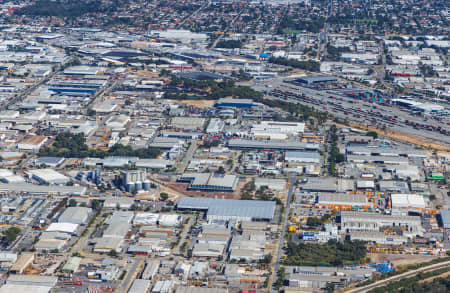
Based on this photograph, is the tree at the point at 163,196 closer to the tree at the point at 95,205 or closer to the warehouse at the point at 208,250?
the tree at the point at 95,205

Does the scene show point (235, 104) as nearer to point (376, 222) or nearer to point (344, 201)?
point (344, 201)

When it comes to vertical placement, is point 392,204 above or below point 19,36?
below

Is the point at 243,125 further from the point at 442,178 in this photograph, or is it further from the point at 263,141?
the point at 442,178

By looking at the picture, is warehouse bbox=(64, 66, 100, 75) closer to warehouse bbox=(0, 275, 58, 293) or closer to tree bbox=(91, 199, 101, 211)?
tree bbox=(91, 199, 101, 211)

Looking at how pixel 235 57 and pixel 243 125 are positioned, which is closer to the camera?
pixel 243 125

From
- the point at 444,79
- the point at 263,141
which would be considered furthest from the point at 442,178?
the point at 444,79

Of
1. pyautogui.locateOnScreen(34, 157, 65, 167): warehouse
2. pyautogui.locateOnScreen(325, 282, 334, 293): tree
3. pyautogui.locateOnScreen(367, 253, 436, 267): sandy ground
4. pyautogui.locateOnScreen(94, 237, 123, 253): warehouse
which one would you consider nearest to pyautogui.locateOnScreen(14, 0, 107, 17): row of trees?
pyautogui.locateOnScreen(34, 157, 65, 167): warehouse

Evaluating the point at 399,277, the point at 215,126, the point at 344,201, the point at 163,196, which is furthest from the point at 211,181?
the point at 399,277
